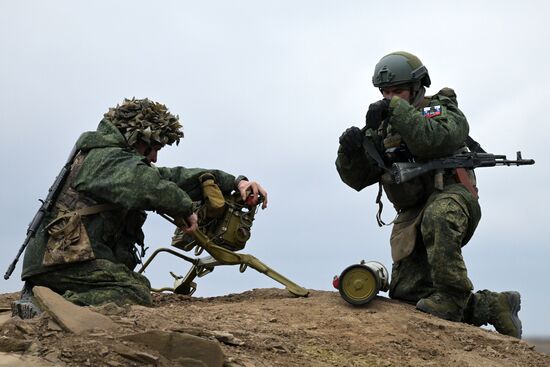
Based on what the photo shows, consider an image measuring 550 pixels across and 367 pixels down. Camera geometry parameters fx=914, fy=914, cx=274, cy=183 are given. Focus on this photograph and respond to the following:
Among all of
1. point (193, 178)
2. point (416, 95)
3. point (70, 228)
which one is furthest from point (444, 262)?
point (70, 228)

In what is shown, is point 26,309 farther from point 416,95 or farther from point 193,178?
point 416,95

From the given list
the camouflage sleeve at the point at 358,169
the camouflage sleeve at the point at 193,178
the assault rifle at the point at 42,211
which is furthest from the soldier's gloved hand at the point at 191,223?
the camouflage sleeve at the point at 358,169

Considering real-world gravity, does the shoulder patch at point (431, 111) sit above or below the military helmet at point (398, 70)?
below

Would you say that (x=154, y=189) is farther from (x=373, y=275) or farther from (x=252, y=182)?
(x=373, y=275)

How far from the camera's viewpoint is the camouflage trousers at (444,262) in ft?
25.6

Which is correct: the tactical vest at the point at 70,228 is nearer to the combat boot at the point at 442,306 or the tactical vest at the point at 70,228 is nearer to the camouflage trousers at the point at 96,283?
the camouflage trousers at the point at 96,283

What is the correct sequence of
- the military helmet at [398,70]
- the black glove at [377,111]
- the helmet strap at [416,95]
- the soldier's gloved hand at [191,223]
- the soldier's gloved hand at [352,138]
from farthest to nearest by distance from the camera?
1. the helmet strap at [416,95]
2. the military helmet at [398,70]
3. the soldier's gloved hand at [352,138]
4. the black glove at [377,111]
5. the soldier's gloved hand at [191,223]

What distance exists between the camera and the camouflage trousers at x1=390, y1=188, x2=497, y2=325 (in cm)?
780

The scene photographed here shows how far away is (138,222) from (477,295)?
125 inches

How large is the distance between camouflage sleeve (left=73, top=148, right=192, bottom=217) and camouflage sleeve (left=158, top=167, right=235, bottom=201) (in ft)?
2.74

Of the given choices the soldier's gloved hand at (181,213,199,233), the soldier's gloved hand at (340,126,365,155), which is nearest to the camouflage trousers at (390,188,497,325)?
the soldier's gloved hand at (340,126,365,155)

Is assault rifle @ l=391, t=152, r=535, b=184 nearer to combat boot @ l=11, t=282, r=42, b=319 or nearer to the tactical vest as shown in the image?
the tactical vest

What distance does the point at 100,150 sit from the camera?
7.31m

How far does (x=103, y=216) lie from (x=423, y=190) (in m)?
2.91
